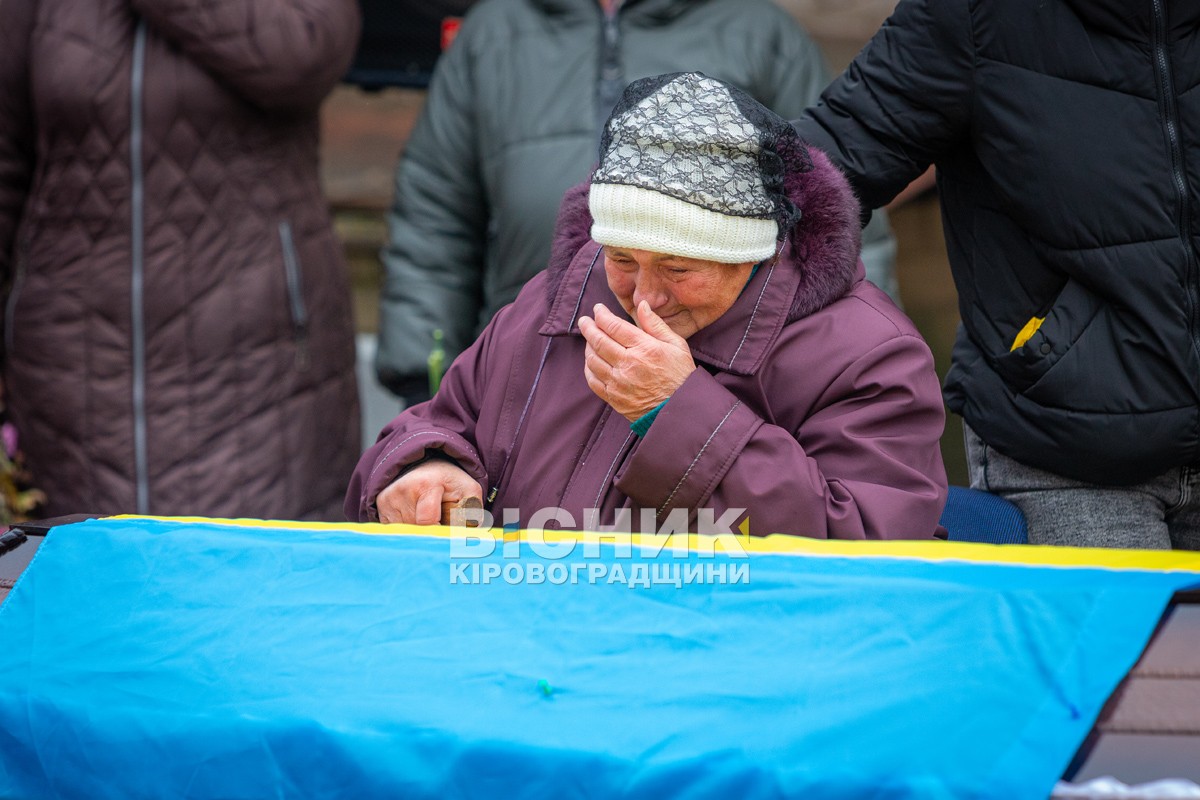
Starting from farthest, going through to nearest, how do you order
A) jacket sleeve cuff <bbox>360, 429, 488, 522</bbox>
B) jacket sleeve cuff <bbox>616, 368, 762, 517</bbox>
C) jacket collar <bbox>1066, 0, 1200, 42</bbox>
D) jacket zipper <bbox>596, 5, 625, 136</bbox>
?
jacket zipper <bbox>596, 5, 625, 136</bbox> < jacket sleeve cuff <bbox>360, 429, 488, 522</bbox> < jacket collar <bbox>1066, 0, 1200, 42</bbox> < jacket sleeve cuff <bbox>616, 368, 762, 517</bbox>

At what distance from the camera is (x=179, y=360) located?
342 cm

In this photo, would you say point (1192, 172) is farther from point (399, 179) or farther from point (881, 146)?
point (399, 179)

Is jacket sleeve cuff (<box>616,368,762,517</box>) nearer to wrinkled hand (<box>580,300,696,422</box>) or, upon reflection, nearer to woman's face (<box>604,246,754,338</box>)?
wrinkled hand (<box>580,300,696,422</box>)

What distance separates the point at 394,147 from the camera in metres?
4.90

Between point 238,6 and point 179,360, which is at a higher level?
point 238,6

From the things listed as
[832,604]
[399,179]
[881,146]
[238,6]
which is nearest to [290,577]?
[832,604]

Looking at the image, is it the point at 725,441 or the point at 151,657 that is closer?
the point at 151,657

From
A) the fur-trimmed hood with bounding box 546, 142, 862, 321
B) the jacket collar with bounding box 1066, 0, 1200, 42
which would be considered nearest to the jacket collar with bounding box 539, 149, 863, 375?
the fur-trimmed hood with bounding box 546, 142, 862, 321

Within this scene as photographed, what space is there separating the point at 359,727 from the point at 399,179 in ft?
7.01

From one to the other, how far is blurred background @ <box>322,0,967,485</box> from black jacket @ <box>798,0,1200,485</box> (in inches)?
57.2

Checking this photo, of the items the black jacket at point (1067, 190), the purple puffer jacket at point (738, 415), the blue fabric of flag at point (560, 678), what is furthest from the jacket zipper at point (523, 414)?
the black jacket at point (1067, 190)

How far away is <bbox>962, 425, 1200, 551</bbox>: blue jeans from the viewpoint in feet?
6.79

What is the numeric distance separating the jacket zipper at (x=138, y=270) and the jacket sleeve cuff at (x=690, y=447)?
2.01 metres

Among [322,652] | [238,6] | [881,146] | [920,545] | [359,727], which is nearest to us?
[359,727]
